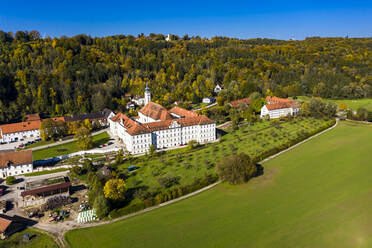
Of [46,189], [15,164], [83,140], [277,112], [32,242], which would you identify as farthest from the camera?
[277,112]

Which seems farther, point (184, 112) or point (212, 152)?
point (184, 112)

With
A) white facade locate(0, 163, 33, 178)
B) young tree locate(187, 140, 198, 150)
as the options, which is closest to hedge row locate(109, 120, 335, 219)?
young tree locate(187, 140, 198, 150)

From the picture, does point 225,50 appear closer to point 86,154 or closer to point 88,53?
point 88,53

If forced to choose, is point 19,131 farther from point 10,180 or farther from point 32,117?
point 10,180

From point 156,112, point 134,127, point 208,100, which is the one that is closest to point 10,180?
point 134,127

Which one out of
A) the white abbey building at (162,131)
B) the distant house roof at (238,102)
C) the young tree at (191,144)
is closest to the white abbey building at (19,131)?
the white abbey building at (162,131)

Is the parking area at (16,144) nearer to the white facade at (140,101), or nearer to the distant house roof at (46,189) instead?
the distant house roof at (46,189)

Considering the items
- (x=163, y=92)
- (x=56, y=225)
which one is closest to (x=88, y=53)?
(x=163, y=92)
